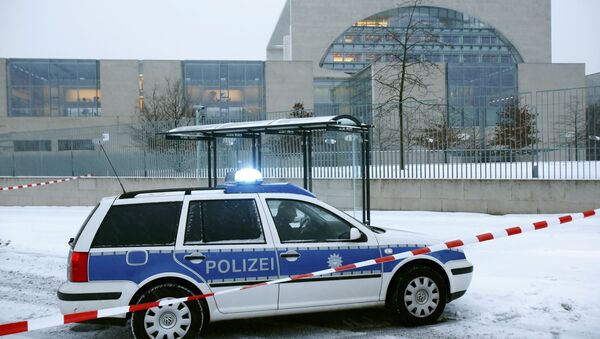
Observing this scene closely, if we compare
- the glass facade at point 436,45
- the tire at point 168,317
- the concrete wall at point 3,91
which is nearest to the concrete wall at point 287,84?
the glass facade at point 436,45

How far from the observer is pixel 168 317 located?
5.19 metres

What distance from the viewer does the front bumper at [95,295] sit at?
5031 mm

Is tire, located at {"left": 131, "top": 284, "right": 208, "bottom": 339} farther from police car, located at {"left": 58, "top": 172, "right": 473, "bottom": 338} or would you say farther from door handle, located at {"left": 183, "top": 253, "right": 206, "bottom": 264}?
door handle, located at {"left": 183, "top": 253, "right": 206, "bottom": 264}

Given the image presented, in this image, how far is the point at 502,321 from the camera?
604 centimetres

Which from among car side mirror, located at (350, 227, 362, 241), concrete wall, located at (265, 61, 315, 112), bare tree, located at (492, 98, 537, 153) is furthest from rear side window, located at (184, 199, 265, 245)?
concrete wall, located at (265, 61, 315, 112)

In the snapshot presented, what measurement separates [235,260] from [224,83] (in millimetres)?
49564

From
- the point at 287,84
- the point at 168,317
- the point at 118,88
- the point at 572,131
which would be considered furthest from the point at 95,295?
the point at 118,88

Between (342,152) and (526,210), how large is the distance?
15.7 ft

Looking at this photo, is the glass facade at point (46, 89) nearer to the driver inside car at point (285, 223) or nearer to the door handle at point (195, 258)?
the driver inside car at point (285, 223)

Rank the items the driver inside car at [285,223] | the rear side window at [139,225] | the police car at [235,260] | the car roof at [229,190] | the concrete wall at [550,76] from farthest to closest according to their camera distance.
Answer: the concrete wall at [550,76] < the car roof at [229,190] < the driver inside car at [285,223] < the rear side window at [139,225] < the police car at [235,260]

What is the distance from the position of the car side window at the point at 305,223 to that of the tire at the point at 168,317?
42.6 inches

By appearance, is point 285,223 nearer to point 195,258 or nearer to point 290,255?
point 290,255

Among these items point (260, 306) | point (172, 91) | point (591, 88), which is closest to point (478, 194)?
point (591, 88)

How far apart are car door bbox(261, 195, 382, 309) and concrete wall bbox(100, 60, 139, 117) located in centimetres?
5029
